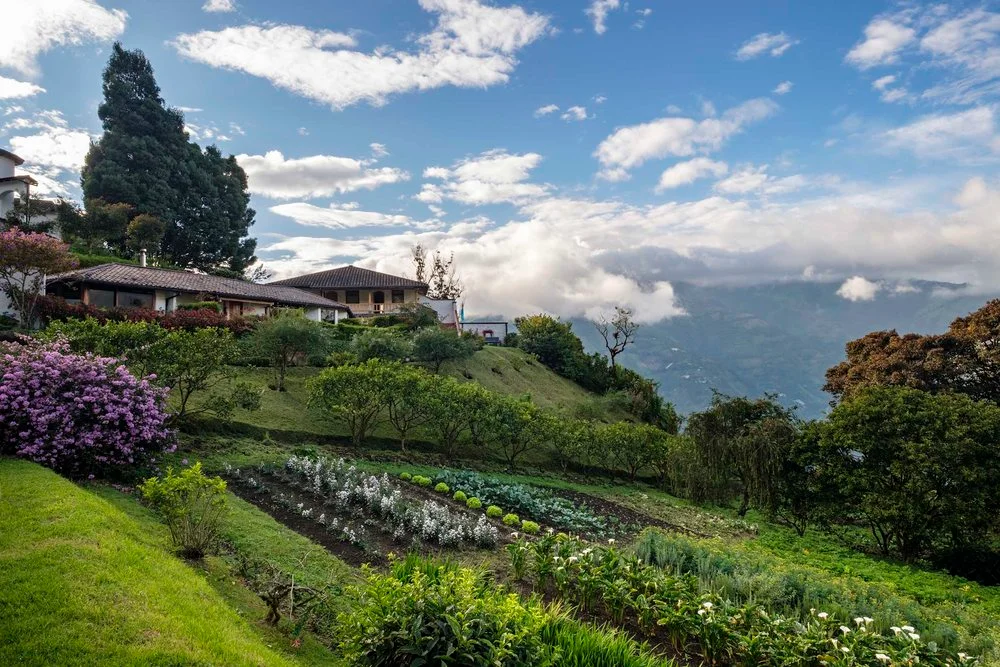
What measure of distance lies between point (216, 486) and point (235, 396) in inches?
368

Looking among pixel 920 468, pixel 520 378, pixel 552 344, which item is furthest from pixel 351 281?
pixel 920 468

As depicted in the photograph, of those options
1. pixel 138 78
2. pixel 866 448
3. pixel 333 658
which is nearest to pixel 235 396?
pixel 333 658

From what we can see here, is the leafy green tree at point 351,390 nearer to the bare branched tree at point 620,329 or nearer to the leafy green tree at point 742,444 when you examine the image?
the leafy green tree at point 742,444

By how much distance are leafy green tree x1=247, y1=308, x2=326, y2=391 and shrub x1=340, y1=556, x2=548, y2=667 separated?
17.5m

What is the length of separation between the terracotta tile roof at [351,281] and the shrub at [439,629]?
44.4 metres

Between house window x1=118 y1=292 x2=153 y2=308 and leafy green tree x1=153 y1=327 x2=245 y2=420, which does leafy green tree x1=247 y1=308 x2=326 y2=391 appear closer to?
leafy green tree x1=153 y1=327 x2=245 y2=420

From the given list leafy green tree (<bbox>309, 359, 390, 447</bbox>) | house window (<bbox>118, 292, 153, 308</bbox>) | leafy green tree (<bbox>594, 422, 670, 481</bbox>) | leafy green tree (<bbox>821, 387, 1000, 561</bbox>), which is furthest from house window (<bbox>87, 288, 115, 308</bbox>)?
leafy green tree (<bbox>821, 387, 1000, 561</bbox>)

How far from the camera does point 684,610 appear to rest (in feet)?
18.5

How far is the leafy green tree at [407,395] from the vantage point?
58.2 ft

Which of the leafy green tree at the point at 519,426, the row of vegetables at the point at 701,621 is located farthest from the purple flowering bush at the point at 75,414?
the leafy green tree at the point at 519,426

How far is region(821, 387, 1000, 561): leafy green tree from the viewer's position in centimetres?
1220

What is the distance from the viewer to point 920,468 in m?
12.4

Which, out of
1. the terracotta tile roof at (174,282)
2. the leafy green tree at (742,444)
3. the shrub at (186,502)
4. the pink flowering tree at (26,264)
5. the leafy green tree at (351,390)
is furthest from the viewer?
the terracotta tile roof at (174,282)

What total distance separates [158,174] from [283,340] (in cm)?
3218
